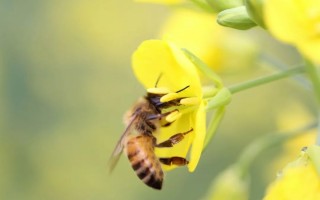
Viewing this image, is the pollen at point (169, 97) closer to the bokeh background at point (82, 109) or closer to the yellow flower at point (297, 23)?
the yellow flower at point (297, 23)

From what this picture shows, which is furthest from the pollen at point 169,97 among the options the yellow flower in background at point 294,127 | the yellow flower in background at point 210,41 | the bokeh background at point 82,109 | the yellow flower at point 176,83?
the bokeh background at point 82,109

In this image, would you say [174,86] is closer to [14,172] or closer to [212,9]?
[212,9]

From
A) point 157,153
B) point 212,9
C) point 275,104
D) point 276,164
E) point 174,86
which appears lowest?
point 275,104

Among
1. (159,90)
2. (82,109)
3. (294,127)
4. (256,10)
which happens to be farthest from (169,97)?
(82,109)

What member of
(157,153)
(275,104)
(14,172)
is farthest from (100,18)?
(157,153)

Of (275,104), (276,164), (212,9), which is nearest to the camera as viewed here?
(212,9)
